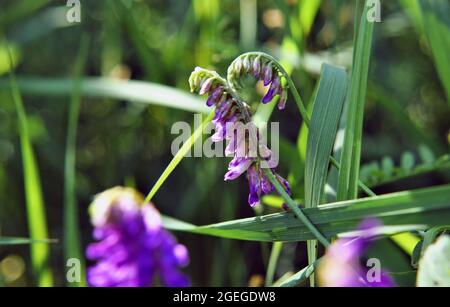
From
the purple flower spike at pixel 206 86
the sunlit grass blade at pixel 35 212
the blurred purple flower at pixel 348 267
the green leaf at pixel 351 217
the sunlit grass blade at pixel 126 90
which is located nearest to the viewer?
the blurred purple flower at pixel 348 267

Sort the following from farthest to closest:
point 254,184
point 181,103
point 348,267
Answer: point 181,103 → point 254,184 → point 348,267

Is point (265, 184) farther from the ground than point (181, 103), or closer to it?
closer to it

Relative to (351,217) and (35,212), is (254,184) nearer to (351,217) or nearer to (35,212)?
(351,217)

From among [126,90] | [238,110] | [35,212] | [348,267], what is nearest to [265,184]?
[238,110]

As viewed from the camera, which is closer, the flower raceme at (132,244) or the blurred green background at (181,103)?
the flower raceme at (132,244)

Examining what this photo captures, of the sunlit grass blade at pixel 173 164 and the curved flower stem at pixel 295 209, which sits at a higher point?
the sunlit grass blade at pixel 173 164

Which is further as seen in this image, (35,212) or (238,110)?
Result: (35,212)

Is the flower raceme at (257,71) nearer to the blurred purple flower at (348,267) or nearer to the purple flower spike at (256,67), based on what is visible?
the purple flower spike at (256,67)

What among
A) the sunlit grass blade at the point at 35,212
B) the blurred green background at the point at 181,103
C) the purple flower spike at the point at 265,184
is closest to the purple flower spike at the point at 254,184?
the purple flower spike at the point at 265,184
